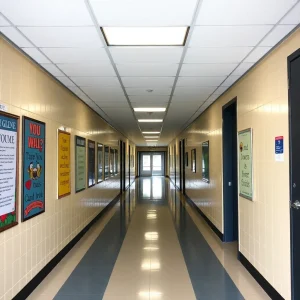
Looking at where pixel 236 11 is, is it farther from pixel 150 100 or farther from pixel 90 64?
pixel 150 100

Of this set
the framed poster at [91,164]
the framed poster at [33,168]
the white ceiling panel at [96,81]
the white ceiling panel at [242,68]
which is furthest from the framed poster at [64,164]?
the white ceiling panel at [242,68]

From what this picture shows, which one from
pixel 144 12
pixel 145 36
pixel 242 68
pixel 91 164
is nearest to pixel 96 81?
pixel 145 36

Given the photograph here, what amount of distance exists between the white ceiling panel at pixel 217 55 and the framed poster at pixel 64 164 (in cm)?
232

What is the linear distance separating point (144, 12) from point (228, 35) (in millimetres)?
931

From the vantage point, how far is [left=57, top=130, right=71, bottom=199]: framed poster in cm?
470

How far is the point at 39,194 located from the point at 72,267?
129 centimetres

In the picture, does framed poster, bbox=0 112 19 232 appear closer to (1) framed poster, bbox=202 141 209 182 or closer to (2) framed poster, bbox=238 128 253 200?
(2) framed poster, bbox=238 128 253 200

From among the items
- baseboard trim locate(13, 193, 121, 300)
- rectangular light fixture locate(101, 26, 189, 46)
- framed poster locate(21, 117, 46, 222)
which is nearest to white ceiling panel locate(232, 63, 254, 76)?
rectangular light fixture locate(101, 26, 189, 46)

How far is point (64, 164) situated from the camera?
4973mm

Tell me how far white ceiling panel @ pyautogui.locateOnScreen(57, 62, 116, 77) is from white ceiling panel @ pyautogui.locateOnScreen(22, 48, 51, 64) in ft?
0.76

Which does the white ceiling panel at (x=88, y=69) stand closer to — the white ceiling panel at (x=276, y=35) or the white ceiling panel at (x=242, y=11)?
the white ceiling panel at (x=242, y=11)

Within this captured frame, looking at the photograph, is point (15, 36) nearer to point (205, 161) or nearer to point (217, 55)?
point (217, 55)

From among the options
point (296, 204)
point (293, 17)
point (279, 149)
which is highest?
point (293, 17)

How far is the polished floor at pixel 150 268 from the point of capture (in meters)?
3.54
